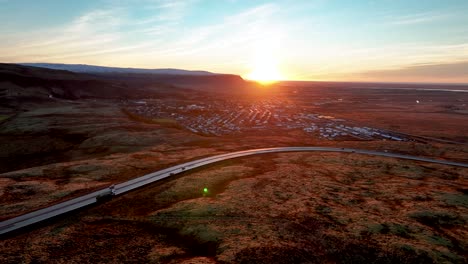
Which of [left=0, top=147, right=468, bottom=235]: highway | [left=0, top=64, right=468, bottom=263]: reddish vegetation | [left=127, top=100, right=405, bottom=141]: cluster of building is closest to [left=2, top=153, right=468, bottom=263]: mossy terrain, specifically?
[left=0, top=64, right=468, bottom=263]: reddish vegetation

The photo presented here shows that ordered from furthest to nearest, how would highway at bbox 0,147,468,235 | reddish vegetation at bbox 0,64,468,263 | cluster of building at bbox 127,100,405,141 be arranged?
cluster of building at bbox 127,100,405,141
highway at bbox 0,147,468,235
reddish vegetation at bbox 0,64,468,263

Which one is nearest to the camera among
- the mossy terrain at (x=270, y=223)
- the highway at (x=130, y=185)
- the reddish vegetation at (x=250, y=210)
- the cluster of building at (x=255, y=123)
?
the mossy terrain at (x=270, y=223)

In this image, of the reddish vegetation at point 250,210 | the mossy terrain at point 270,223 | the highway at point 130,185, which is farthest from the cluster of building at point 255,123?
the mossy terrain at point 270,223

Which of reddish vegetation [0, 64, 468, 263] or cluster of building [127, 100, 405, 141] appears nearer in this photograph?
reddish vegetation [0, 64, 468, 263]

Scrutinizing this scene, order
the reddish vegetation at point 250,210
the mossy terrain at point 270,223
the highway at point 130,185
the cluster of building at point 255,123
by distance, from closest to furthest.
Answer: the mossy terrain at point 270,223, the reddish vegetation at point 250,210, the highway at point 130,185, the cluster of building at point 255,123

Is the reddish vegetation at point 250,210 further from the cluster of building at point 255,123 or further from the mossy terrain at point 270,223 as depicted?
the cluster of building at point 255,123

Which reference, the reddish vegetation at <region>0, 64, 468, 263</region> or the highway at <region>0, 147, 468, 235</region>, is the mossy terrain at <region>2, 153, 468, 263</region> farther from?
the highway at <region>0, 147, 468, 235</region>

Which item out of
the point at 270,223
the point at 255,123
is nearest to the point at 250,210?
the point at 270,223

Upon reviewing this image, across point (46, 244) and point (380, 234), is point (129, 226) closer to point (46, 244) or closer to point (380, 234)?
point (46, 244)
